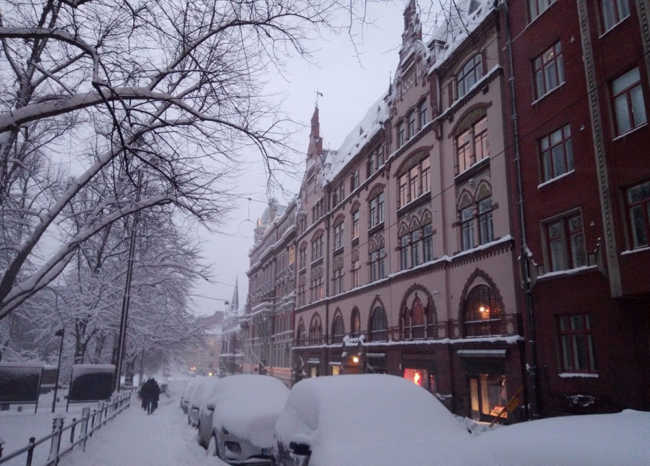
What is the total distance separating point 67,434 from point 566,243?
16.1 metres

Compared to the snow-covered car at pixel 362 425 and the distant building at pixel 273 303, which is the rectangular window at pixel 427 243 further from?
the distant building at pixel 273 303

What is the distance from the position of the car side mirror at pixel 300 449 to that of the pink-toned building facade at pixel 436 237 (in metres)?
10.2

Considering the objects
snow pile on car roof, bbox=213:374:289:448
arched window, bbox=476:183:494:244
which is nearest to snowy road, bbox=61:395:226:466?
snow pile on car roof, bbox=213:374:289:448

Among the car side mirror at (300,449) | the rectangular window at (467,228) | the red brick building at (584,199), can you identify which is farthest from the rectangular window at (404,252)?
the car side mirror at (300,449)

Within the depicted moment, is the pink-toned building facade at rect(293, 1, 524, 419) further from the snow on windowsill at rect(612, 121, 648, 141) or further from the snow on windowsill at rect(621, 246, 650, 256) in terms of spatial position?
the snow on windowsill at rect(612, 121, 648, 141)

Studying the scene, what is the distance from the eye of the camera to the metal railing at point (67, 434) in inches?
292

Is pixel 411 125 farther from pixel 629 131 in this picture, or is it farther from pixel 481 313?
pixel 629 131

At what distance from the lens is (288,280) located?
49.6 meters

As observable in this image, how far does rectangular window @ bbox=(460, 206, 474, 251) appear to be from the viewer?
20266 millimetres

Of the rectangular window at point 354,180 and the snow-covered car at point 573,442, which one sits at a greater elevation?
the rectangular window at point 354,180

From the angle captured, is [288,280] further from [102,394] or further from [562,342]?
[562,342]

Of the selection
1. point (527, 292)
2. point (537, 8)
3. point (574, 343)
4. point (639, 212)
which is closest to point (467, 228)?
point (527, 292)

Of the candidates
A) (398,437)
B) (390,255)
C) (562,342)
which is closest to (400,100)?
(390,255)

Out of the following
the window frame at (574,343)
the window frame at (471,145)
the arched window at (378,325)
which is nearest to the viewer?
the window frame at (574,343)
